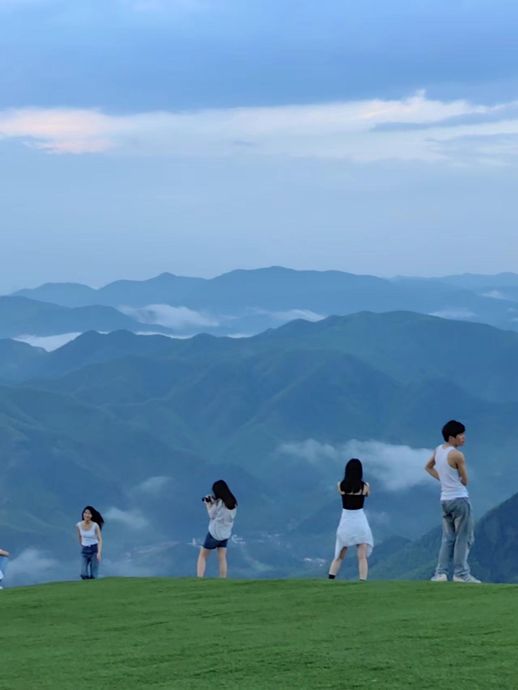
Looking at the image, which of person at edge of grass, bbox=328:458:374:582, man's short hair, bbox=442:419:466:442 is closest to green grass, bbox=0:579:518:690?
person at edge of grass, bbox=328:458:374:582

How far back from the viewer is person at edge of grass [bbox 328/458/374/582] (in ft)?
87.7

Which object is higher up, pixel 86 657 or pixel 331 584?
pixel 331 584

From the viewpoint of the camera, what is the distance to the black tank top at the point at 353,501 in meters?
27.0

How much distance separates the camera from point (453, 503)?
2616 cm

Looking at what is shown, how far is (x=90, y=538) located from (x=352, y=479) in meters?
8.62

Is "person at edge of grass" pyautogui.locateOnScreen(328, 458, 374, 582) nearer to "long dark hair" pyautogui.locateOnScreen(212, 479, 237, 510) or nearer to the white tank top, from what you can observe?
the white tank top

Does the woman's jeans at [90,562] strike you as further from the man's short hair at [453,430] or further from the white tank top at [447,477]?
the man's short hair at [453,430]

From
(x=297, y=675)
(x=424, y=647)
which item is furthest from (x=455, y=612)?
(x=297, y=675)

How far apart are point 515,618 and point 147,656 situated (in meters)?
6.19

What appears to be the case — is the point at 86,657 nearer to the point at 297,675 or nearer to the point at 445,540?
the point at 297,675

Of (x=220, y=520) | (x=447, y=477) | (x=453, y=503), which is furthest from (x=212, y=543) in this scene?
(x=447, y=477)

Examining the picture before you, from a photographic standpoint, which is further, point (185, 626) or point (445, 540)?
point (445, 540)

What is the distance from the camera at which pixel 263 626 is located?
2252 cm

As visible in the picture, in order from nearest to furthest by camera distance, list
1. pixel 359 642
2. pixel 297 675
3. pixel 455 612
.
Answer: pixel 297 675 < pixel 359 642 < pixel 455 612
